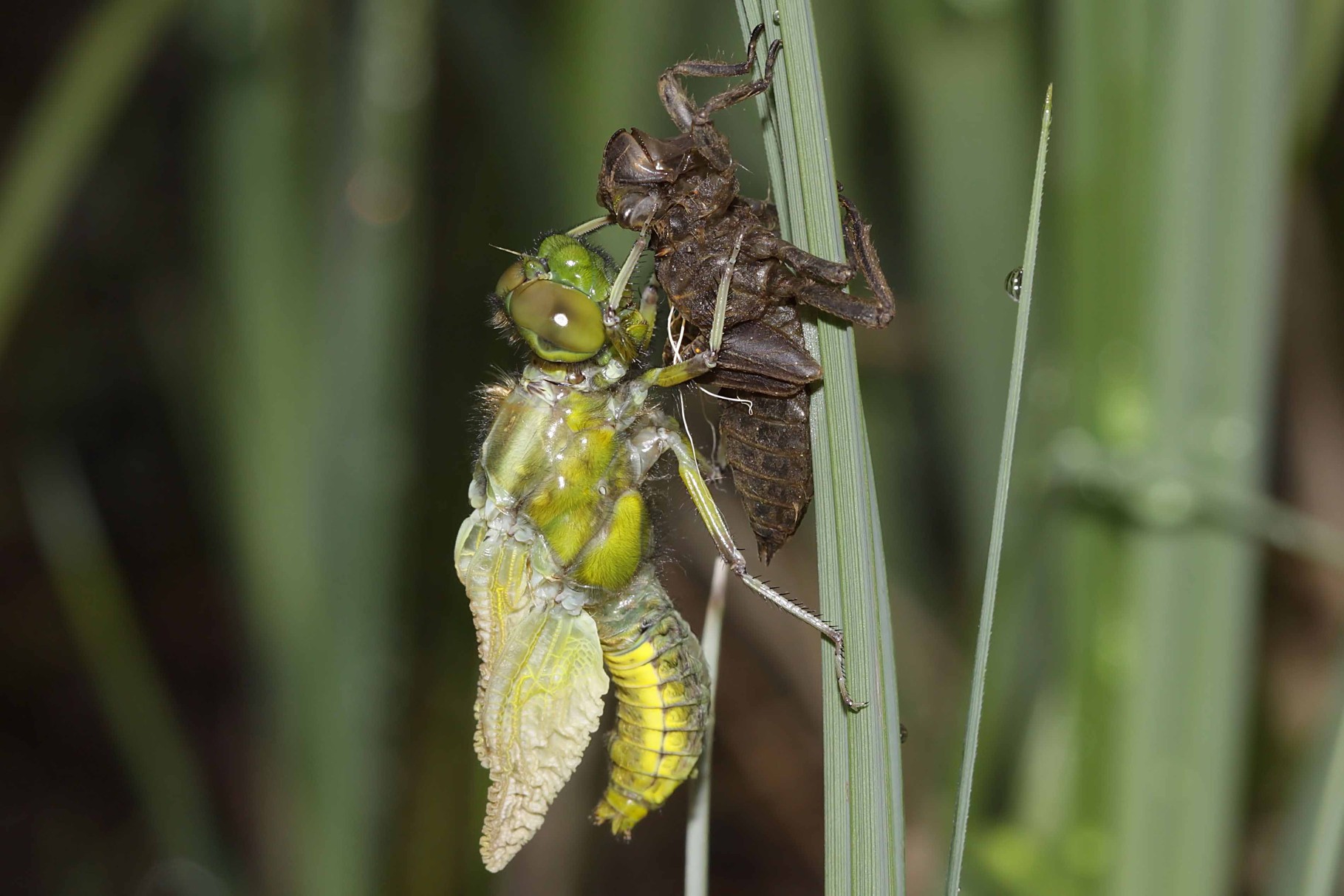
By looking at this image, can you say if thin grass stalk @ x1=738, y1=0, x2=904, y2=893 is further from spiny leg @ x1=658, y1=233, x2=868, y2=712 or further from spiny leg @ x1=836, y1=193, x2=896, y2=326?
spiny leg @ x1=836, y1=193, x2=896, y2=326

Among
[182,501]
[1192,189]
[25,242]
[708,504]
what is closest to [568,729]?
[708,504]

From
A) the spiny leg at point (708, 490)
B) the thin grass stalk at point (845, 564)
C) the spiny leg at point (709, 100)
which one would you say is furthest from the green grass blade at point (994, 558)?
the spiny leg at point (709, 100)

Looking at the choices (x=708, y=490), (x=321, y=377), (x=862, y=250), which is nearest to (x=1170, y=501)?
(x=862, y=250)

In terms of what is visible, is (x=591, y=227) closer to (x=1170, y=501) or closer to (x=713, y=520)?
(x=713, y=520)

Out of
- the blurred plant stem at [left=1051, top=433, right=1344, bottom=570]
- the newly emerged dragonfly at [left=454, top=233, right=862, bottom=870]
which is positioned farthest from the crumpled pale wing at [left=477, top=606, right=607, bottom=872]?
the blurred plant stem at [left=1051, top=433, right=1344, bottom=570]

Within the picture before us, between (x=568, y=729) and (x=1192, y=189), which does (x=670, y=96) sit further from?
(x=568, y=729)

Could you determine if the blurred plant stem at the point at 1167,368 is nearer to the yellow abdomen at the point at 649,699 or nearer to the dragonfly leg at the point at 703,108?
the dragonfly leg at the point at 703,108
